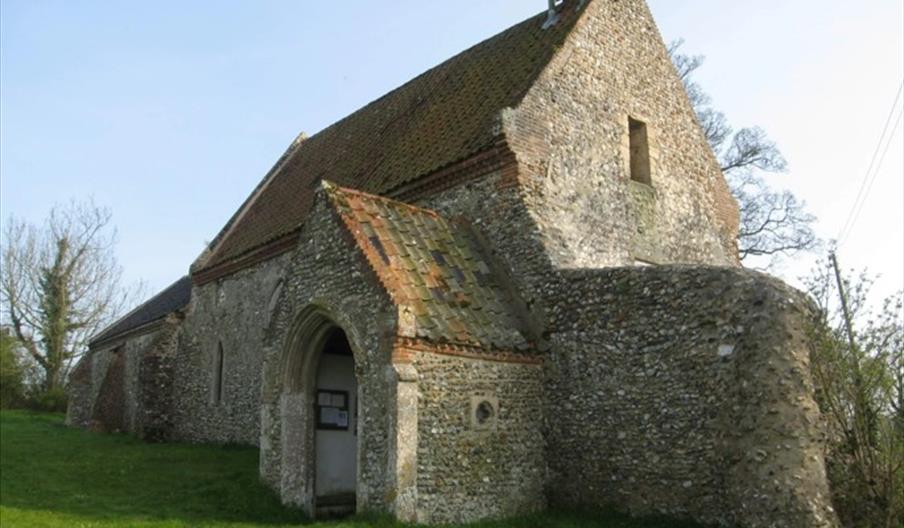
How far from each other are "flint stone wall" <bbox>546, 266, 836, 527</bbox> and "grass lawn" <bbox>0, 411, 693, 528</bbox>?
26.2 inches

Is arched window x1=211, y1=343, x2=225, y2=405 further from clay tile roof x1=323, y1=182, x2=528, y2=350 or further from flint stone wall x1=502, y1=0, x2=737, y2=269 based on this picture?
flint stone wall x1=502, y1=0, x2=737, y2=269

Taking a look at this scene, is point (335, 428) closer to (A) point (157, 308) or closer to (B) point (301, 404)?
(B) point (301, 404)

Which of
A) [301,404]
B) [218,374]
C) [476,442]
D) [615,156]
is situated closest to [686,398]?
[476,442]

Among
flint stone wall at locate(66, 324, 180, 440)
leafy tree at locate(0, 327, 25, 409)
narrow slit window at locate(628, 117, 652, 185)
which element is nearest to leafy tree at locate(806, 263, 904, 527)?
narrow slit window at locate(628, 117, 652, 185)

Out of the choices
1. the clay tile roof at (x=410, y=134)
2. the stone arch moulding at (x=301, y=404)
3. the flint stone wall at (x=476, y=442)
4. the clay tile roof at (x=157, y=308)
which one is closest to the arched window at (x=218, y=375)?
the clay tile roof at (x=410, y=134)

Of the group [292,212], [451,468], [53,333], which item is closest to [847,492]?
[451,468]

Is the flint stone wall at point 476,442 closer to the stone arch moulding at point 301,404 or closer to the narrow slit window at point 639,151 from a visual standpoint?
the stone arch moulding at point 301,404

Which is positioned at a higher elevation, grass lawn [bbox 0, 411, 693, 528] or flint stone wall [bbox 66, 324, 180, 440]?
flint stone wall [bbox 66, 324, 180, 440]

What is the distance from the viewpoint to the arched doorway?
44.0 feet

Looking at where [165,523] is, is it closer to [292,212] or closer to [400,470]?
[400,470]

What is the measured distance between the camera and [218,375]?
71.3 ft

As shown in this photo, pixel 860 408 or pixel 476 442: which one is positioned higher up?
pixel 860 408

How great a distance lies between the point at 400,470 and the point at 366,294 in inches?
103

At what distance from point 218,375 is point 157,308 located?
26.2 feet
